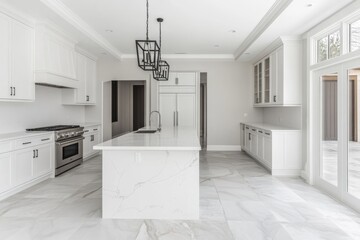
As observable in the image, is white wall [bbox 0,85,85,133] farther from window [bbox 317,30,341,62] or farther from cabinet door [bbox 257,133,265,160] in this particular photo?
window [bbox 317,30,341,62]

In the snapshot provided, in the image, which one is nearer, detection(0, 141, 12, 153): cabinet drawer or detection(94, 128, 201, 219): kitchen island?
detection(94, 128, 201, 219): kitchen island

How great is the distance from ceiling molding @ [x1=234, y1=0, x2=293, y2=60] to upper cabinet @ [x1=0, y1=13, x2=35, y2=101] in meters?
3.92

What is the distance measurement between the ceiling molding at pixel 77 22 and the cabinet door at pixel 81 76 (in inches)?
25.3

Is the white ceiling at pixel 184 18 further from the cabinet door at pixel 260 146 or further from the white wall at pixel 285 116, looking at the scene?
the cabinet door at pixel 260 146

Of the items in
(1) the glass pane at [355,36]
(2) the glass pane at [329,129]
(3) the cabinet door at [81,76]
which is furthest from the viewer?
(3) the cabinet door at [81,76]

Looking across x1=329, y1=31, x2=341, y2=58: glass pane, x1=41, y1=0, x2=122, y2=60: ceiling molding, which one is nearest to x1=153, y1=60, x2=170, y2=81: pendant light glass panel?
x1=41, y1=0, x2=122, y2=60: ceiling molding

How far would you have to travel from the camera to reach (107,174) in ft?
8.95

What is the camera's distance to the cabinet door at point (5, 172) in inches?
130

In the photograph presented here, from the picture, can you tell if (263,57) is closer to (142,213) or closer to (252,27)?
(252,27)

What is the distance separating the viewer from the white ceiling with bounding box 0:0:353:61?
3496 mm

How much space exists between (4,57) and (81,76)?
2.33 meters

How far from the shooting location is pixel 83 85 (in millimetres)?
5953

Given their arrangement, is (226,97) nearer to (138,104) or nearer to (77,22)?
(138,104)

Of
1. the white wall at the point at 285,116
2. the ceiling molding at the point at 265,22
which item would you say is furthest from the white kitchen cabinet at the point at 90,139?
the white wall at the point at 285,116
